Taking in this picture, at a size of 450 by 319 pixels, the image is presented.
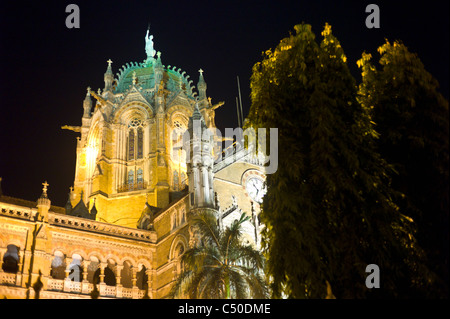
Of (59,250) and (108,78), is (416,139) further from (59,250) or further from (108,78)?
(108,78)

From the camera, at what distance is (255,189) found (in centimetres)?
3703

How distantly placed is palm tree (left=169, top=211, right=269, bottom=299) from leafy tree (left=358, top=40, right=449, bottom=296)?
21.7ft

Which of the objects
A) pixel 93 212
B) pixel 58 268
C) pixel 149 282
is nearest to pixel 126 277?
pixel 149 282

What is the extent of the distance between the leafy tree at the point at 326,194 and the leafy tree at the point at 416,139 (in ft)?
2.17

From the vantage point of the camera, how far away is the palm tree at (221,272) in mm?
20817

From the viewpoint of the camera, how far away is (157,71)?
4750 centimetres

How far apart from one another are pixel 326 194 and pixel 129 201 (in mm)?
26986

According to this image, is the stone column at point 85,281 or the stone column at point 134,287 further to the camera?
the stone column at point 134,287

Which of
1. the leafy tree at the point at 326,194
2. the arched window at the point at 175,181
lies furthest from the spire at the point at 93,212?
the leafy tree at the point at 326,194

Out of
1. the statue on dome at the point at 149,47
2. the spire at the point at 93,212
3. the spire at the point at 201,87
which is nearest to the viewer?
the spire at the point at 93,212

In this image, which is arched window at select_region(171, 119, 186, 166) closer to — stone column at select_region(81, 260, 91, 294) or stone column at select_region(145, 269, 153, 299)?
stone column at select_region(145, 269, 153, 299)

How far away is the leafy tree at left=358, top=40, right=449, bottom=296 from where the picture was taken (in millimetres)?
16953

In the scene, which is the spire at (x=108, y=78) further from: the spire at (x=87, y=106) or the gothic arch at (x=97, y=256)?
the gothic arch at (x=97, y=256)
